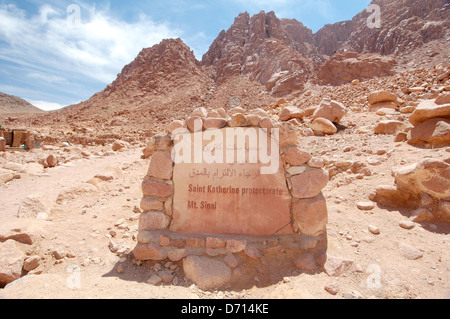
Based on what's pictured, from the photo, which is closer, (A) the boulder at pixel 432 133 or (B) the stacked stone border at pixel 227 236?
(B) the stacked stone border at pixel 227 236

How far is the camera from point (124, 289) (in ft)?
7.13

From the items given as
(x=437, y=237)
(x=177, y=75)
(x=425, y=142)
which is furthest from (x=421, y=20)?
(x=437, y=237)

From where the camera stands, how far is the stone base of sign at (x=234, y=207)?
8.73 feet

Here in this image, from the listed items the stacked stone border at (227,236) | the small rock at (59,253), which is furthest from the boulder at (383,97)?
the small rock at (59,253)

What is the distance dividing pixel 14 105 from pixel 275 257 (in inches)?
2714

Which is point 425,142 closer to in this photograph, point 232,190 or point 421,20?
point 232,190

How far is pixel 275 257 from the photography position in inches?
103

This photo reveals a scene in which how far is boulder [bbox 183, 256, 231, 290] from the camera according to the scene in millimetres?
2293

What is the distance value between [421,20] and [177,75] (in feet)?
101

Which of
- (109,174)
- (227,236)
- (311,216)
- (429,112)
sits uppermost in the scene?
(429,112)

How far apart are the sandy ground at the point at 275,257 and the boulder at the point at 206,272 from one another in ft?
0.25

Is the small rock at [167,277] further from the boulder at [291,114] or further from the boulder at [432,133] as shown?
the boulder at [291,114]

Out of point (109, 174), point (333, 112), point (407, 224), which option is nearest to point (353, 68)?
point (333, 112)

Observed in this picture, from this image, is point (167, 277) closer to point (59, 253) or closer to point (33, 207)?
point (59, 253)
